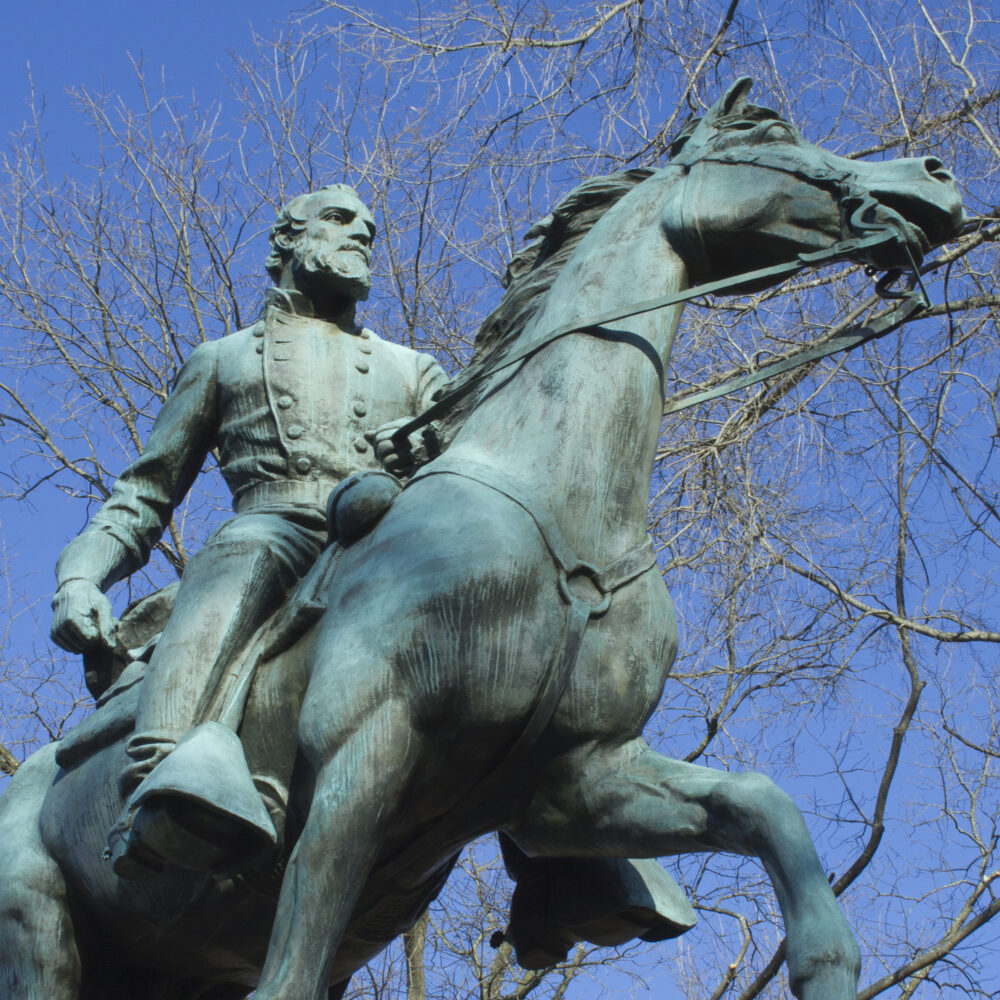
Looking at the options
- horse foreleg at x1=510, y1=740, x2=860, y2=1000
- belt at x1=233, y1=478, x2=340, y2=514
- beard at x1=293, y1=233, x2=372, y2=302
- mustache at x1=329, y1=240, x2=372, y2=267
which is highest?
mustache at x1=329, y1=240, x2=372, y2=267

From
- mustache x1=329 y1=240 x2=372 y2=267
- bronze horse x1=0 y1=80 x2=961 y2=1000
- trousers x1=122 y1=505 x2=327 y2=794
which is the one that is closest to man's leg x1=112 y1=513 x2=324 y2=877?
trousers x1=122 y1=505 x2=327 y2=794

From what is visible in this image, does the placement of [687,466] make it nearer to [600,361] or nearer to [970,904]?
[970,904]

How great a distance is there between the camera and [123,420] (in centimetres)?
1348

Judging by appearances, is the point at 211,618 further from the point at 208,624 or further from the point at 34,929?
the point at 34,929

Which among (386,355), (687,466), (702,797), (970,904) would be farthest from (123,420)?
(702,797)

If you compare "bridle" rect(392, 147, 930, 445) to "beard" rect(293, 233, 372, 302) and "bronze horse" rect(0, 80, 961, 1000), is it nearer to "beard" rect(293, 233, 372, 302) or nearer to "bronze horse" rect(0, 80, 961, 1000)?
"bronze horse" rect(0, 80, 961, 1000)

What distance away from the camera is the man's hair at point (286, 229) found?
18.2 feet

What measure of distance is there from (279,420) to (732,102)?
167 centimetres

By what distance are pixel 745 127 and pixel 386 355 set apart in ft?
4.46

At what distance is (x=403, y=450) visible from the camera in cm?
486

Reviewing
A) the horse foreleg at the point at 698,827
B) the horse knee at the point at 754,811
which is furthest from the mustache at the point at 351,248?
the horse knee at the point at 754,811

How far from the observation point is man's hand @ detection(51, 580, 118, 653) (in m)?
5.03

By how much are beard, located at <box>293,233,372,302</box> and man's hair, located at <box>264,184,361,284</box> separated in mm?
67

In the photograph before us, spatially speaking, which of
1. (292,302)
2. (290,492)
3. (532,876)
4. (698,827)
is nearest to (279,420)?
(290,492)
